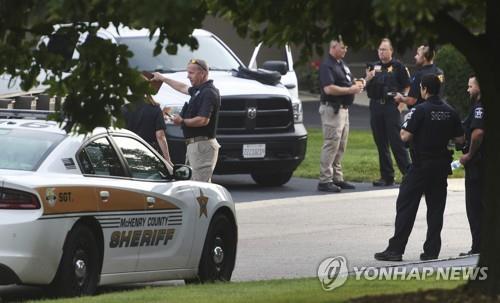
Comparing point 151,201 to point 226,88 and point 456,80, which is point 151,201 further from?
point 456,80

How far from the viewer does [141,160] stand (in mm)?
11586

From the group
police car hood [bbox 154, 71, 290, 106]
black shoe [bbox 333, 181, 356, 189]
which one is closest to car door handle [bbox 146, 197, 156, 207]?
police car hood [bbox 154, 71, 290, 106]

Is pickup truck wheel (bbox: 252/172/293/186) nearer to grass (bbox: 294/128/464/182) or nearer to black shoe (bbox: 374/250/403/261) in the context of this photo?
grass (bbox: 294/128/464/182)

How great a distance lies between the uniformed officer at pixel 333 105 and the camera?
1909cm

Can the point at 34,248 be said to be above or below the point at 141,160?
below

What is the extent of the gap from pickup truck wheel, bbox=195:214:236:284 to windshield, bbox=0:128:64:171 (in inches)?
76.3

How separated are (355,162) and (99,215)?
12653 mm

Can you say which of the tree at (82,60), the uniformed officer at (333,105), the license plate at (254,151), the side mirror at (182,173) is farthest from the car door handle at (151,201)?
the uniformed officer at (333,105)

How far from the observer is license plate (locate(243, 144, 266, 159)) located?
18.7 meters

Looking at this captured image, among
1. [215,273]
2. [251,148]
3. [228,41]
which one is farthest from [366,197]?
[228,41]

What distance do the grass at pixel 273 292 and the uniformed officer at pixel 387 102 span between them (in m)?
8.46

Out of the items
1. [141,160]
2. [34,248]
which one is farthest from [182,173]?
[34,248]

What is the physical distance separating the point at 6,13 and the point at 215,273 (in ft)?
16.6

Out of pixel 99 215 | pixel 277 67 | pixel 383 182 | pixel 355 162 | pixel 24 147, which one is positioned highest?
pixel 24 147
